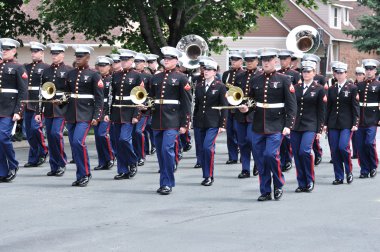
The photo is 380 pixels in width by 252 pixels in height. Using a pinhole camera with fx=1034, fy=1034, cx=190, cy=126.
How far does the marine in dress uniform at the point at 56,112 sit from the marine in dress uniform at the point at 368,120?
5.02 meters

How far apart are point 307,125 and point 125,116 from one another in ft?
10.8

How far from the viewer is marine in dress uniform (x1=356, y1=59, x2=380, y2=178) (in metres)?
17.5

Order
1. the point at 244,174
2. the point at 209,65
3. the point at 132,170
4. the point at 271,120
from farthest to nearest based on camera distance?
the point at 244,174 < the point at 132,170 < the point at 209,65 < the point at 271,120

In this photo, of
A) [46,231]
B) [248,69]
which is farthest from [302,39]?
[46,231]

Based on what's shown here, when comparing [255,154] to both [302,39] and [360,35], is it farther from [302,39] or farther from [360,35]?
[360,35]

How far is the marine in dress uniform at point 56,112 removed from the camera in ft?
54.1

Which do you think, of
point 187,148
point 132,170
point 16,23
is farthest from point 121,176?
point 16,23

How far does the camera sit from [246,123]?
17.9 m

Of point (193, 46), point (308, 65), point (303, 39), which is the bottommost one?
point (308, 65)

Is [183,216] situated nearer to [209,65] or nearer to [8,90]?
[209,65]

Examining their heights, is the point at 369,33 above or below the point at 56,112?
above

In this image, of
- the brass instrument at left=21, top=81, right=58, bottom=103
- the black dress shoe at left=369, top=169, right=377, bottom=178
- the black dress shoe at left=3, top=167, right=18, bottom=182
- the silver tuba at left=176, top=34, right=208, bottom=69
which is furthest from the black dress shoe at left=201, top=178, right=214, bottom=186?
the silver tuba at left=176, top=34, right=208, bottom=69

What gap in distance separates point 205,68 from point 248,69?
7.35 feet

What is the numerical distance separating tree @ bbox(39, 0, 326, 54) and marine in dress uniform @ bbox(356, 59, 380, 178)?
12095 millimetres
